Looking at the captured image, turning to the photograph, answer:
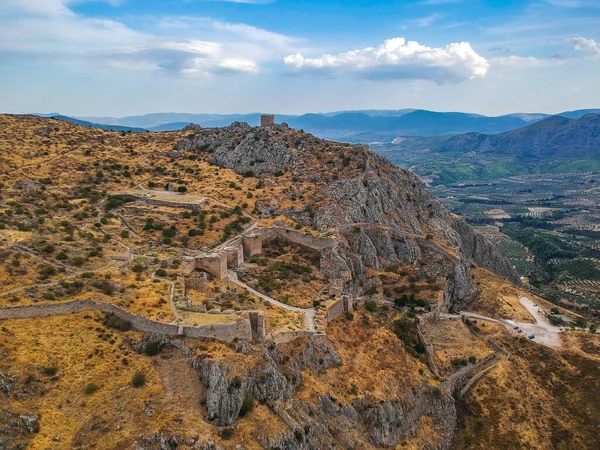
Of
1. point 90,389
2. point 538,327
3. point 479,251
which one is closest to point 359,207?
point 538,327

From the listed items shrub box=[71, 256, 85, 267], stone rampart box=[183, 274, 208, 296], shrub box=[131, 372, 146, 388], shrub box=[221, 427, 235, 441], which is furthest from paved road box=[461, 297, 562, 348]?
shrub box=[71, 256, 85, 267]

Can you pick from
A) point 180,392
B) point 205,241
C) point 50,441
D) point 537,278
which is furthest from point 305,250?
point 537,278

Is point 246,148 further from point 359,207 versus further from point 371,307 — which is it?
point 371,307

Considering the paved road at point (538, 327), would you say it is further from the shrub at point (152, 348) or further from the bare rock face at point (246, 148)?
the bare rock face at point (246, 148)

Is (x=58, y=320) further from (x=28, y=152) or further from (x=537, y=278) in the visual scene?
(x=537, y=278)

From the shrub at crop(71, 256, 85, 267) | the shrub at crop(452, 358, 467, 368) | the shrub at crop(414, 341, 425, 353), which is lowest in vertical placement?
the shrub at crop(452, 358, 467, 368)

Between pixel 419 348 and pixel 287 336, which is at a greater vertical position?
pixel 287 336

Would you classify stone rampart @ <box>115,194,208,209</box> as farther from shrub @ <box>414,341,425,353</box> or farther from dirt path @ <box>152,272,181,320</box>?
shrub @ <box>414,341,425,353</box>
